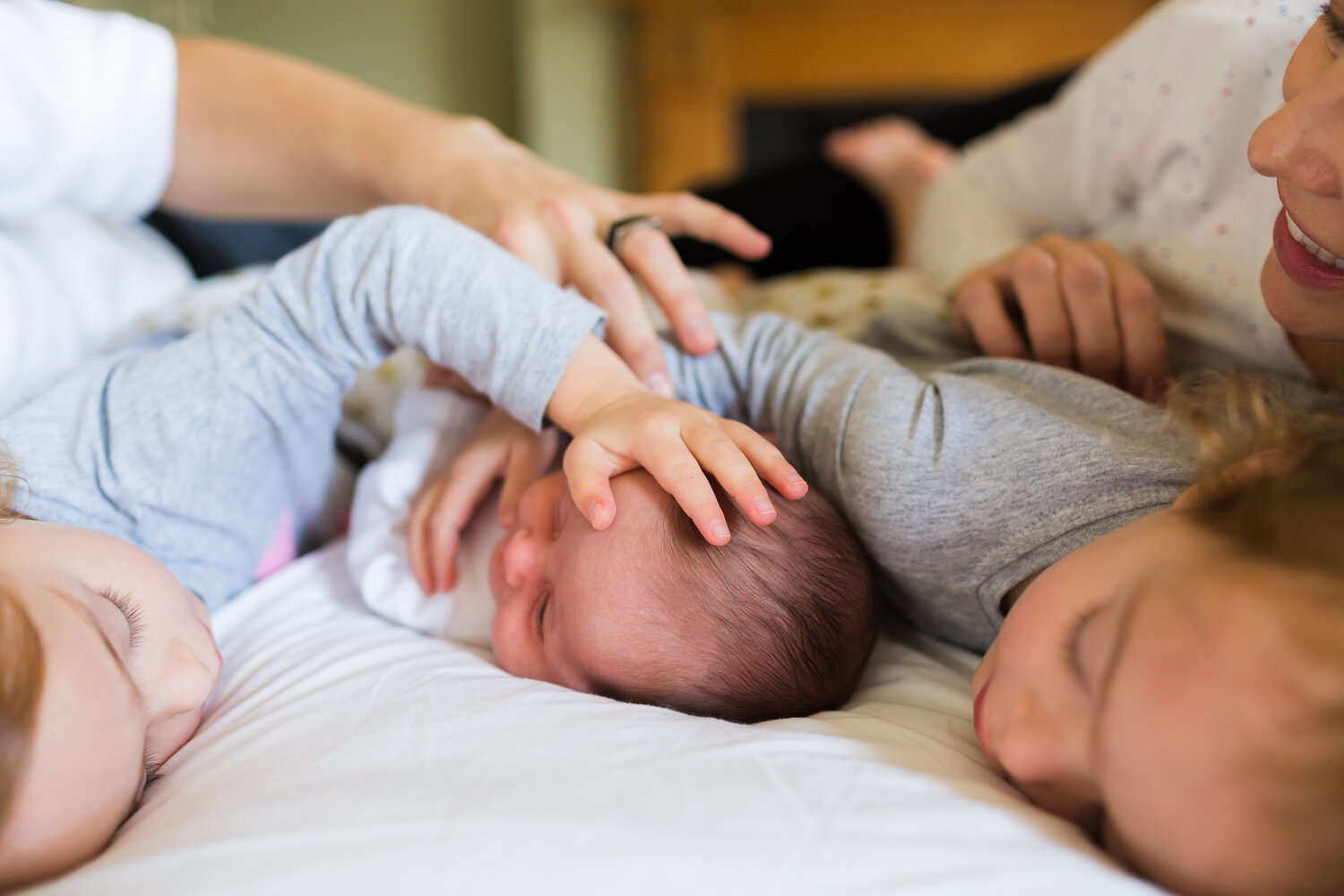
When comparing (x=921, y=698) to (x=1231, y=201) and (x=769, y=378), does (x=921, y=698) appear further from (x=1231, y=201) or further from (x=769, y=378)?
(x=1231, y=201)

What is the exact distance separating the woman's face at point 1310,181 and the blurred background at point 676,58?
2705mm

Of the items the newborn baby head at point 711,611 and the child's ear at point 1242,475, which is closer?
the child's ear at point 1242,475

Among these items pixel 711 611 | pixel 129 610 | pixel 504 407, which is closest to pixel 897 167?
pixel 504 407

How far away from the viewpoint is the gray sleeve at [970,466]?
0.63 meters

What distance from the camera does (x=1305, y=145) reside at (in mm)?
547

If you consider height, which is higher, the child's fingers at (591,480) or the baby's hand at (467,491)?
the child's fingers at (591,480)

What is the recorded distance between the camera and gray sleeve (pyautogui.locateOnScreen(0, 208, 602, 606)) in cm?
72

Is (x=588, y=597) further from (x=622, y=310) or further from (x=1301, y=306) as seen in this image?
(x=1301, y=306)

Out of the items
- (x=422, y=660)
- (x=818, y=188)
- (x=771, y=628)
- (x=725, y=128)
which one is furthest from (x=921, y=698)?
(x=725, y=128)

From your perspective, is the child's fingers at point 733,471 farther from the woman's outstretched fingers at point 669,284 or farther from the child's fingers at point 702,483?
the woman's outstretched fingers at point 669,284

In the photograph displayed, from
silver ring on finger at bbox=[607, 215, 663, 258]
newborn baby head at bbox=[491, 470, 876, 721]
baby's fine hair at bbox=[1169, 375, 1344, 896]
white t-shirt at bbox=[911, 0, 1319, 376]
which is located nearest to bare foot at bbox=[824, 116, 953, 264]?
white t-shirt at bbox=[911, 0, 1319, 376]

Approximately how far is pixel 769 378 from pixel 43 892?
669 millimetres

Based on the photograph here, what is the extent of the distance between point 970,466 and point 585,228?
1.46ft

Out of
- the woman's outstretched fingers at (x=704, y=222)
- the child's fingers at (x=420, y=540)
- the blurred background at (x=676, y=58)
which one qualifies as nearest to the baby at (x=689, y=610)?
the child's fingers at (x=420, y=540)
